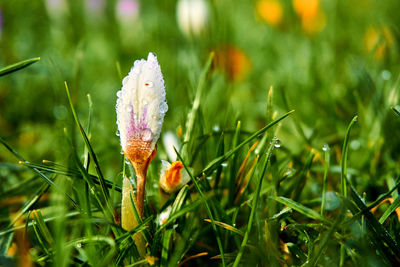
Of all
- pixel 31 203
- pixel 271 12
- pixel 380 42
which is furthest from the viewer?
pixel 271 12

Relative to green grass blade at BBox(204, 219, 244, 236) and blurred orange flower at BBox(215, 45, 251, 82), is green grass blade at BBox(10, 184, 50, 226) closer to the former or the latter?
green grass blade at BBox(204, 219, 244, 236)

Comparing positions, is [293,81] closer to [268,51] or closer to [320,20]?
[268,51]

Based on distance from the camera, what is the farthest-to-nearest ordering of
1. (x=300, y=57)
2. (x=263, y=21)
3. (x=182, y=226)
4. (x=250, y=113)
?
(x=263, y=21), (x=300, y=57), (x=250, y=113), (x=182, y=226)

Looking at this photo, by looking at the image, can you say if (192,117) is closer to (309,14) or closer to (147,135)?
(147,135)

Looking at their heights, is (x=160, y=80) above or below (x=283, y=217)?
above

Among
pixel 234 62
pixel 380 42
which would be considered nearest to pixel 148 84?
pixel 380 42

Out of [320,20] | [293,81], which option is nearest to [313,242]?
[293,81]

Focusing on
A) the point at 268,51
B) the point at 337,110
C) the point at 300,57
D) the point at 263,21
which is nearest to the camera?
the point at 337,110
